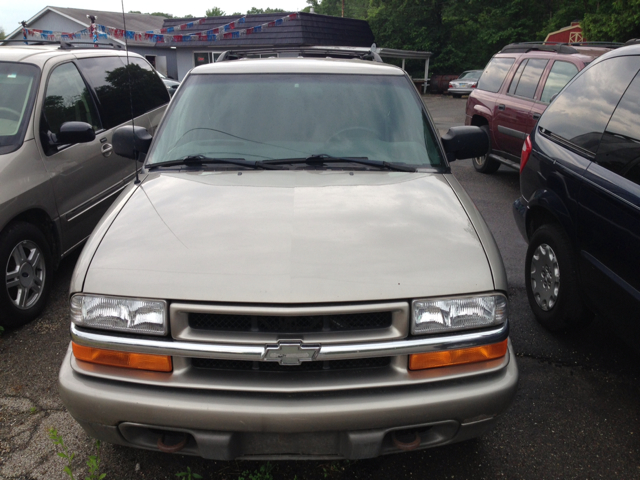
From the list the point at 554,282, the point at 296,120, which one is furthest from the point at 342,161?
the point at 554,282

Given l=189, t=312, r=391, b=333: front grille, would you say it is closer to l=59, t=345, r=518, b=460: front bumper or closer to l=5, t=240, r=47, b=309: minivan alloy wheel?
l=59, t=345, r=518, b=460: front bumper

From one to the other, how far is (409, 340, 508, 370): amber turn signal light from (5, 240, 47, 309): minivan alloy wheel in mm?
2996

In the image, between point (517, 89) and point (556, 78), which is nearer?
point (556, 78)

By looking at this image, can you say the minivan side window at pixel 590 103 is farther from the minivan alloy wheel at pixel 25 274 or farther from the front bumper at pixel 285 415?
the minivan alloy wheel at pixel 25 274

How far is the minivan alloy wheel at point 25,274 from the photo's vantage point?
3.71m

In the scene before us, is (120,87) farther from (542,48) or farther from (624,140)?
(542,48)

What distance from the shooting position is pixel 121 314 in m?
2.04

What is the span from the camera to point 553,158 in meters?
3.67

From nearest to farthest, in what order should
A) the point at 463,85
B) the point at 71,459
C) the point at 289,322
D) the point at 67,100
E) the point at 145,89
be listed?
the point at 289,322
the point at 71,459
the point at 67,100
the point at 145,89
the point at 463,85

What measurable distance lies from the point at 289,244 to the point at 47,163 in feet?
9.27

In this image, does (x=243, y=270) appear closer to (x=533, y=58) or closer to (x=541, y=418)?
(x=541, y=418)


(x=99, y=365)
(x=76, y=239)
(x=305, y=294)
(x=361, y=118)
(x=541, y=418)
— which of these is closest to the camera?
(x=305, y=294)

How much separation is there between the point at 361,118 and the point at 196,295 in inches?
67.2

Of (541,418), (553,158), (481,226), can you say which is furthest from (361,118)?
(541,418)
